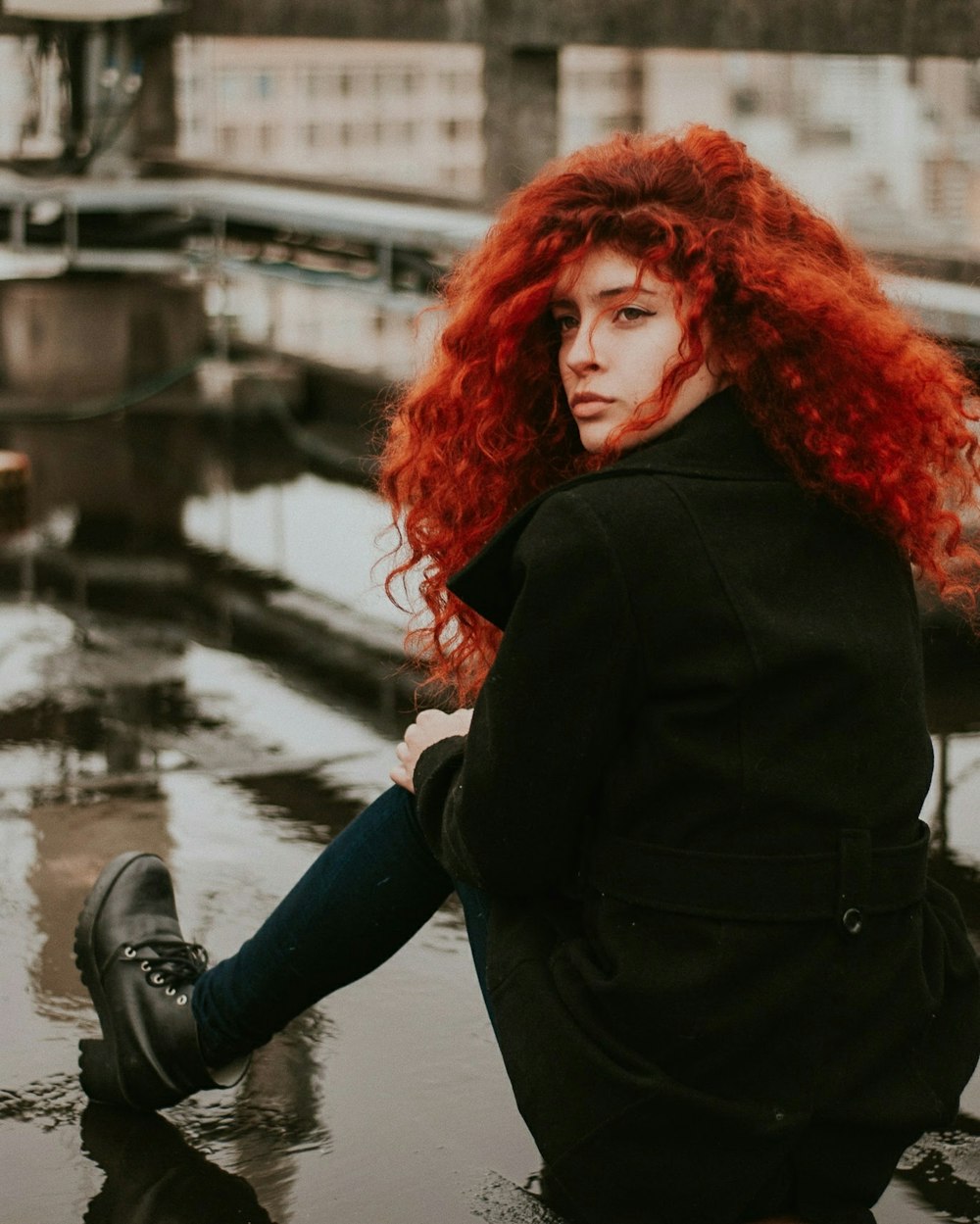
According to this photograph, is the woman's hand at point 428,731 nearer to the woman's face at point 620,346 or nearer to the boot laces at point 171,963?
the woman's face at point 620,346

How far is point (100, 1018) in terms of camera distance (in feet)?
9.05

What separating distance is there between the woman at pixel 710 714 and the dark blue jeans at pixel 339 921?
0.30m

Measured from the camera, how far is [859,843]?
1.94 metres

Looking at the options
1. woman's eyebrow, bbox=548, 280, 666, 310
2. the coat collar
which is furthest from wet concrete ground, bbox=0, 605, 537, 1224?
woman's eyebrow, bbox=548, 280, 666, 310

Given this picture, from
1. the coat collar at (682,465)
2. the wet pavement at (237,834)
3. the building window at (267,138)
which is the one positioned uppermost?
the coat collar at (682,465)

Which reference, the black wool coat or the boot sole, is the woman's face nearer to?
the black wool coat

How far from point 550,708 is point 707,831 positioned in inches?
7.8

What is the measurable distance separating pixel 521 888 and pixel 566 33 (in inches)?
278

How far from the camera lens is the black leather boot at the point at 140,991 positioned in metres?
2.65

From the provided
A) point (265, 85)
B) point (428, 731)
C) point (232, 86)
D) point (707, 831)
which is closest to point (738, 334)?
point (707, 831)

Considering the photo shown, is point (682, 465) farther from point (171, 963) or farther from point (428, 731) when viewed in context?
point (171, 963)

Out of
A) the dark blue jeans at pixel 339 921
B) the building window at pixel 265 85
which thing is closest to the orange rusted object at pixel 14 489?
the dark blue jeans at pixel 339 921

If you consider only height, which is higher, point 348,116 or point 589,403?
point 589,403

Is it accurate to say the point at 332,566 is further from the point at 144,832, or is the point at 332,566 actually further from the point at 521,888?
the point at 521,888
